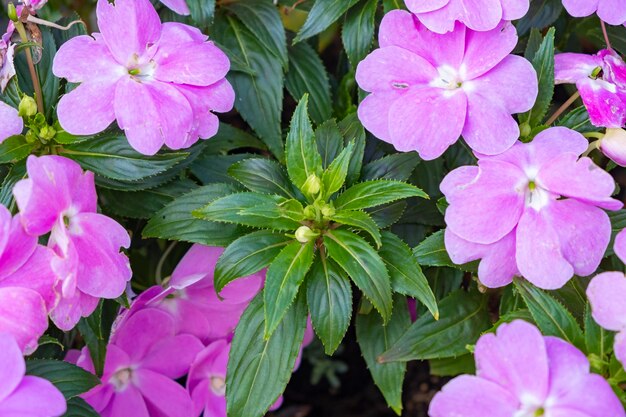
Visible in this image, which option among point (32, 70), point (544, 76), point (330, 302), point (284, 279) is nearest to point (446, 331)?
point (330, 302)

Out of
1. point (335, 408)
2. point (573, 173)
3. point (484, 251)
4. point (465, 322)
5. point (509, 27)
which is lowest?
point (335, 408)

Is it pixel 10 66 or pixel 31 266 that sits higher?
pixel 10 66

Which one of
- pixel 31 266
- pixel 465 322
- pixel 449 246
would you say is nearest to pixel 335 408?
pixel 465 322

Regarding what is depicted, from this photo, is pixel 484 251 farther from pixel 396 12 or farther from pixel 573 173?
pixel 396 12

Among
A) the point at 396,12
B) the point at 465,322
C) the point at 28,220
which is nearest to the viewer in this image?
the point at 28,220

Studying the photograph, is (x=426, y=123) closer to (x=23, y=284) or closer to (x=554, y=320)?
(x=554, y=320)

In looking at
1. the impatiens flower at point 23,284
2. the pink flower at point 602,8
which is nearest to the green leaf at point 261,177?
the impatiens flower at point 23,284

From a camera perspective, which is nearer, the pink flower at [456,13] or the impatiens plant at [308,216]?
the impatiens plant at [308,216]

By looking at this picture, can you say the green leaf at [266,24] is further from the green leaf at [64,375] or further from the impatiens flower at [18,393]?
the impatiens flower at [18,393]
